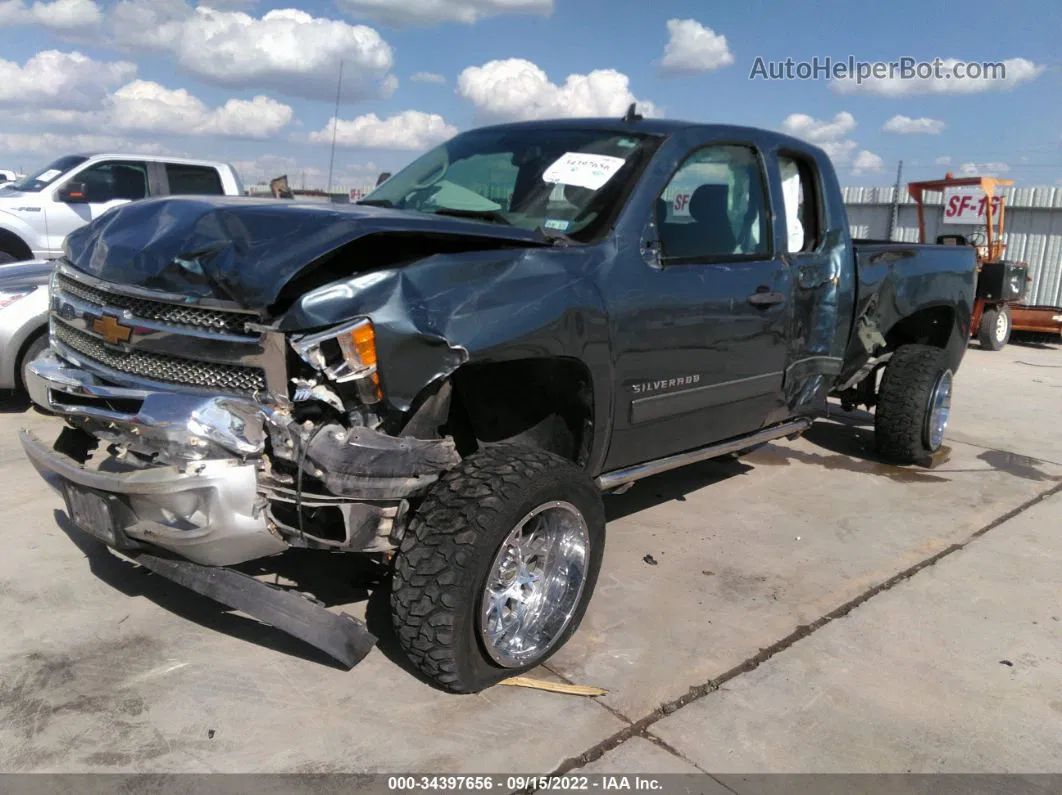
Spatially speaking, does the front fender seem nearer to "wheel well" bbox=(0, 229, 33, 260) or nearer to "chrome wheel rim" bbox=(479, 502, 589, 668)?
"chrome wheel rim" bbox=(479, 502, 589, 668)

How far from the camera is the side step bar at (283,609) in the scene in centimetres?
273

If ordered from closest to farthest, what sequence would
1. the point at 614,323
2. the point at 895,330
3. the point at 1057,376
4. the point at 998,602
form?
the point at 614,323
the point at 998,602
the point at 895,330
the point at 1057,376

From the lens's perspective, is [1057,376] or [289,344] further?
[1057,376]

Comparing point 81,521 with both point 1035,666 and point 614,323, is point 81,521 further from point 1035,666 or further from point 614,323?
point 1035,666

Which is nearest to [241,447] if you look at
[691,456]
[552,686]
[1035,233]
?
[552,686]

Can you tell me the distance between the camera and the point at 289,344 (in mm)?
2643

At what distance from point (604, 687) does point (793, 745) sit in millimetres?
645

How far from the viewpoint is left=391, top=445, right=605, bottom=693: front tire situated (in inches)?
108

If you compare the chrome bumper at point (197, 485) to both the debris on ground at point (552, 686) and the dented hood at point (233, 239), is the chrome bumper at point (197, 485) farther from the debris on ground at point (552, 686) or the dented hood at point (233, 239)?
the debris on ground at point (552, 686)

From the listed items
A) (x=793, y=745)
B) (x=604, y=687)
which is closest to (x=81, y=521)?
A: (x=604, y=687)

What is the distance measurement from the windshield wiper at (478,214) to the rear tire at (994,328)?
432 inches

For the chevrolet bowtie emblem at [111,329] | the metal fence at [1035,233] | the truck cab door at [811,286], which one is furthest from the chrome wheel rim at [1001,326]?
the chevrolet bowtie emblem at [111,329]

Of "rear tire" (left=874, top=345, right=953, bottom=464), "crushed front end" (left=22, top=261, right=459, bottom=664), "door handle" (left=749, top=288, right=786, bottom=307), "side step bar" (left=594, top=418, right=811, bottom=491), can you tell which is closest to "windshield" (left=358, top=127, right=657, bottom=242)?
"door handle" (left=749, top=288, right=786, bottom=307)

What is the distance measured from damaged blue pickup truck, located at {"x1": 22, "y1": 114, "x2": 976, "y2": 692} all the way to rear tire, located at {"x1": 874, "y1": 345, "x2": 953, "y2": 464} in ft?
6.60
